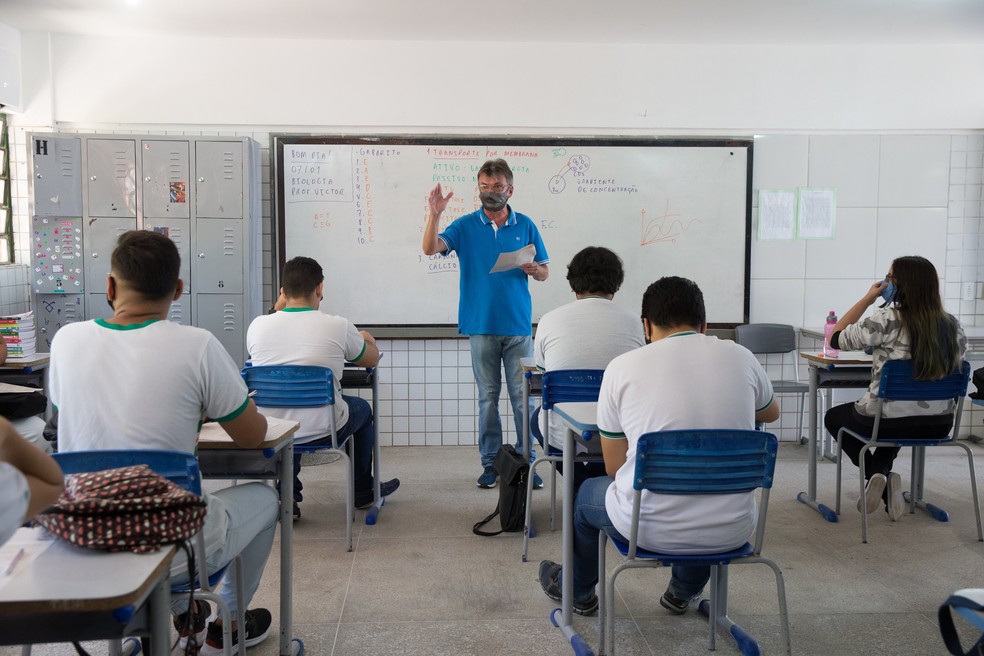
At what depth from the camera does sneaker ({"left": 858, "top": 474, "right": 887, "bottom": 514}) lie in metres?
3.48

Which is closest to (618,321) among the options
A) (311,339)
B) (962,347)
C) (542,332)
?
(542,332)

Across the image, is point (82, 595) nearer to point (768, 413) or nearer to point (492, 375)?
point (768, 413)

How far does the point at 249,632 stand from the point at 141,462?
1074 millimetres

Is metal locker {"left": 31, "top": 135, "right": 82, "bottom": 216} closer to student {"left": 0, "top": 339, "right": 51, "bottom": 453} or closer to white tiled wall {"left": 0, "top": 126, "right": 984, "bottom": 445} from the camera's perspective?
student {"left": 0, "top": 339, "right": 51, "bottom": 453}

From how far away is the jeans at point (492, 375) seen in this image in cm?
423

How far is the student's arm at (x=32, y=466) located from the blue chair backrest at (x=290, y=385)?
1864mm

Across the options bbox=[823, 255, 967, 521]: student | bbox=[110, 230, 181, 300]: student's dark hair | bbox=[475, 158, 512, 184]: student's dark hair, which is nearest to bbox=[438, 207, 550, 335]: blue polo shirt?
bbox=[475, 158, 512, 184]: student's dark hair

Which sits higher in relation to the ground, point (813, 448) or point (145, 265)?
point (145, 265)

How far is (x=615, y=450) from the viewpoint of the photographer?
2156mm

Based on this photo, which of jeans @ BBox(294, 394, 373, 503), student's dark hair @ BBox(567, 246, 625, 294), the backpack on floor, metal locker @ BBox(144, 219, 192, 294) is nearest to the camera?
student's dark hair @ BBox(567, 246, 625, 294)

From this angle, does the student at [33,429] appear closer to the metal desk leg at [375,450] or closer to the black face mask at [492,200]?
the metal desk leg at [375,450]

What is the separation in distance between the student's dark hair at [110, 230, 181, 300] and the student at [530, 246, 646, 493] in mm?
1674

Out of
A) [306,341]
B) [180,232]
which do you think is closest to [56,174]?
[180,232]

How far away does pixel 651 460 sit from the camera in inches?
76.1
